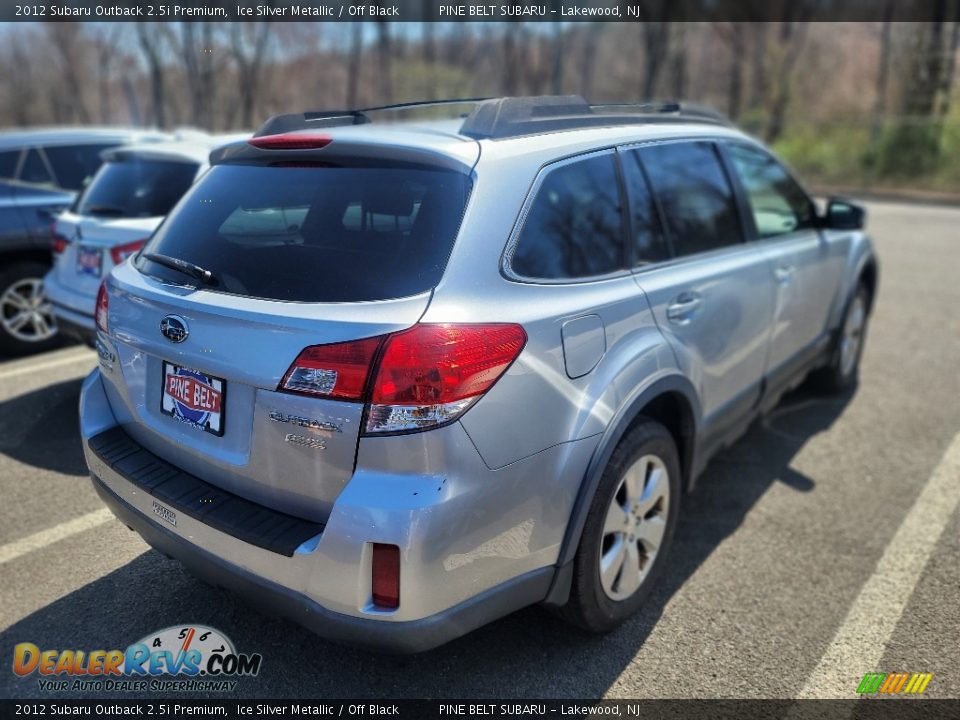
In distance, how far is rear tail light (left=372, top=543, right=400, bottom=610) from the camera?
1.99 m

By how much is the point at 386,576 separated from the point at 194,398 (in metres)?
0.83

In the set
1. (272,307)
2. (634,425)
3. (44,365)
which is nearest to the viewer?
(272,307)

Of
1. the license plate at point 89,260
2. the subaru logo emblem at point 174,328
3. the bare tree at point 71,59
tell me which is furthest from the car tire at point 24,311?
the bare tree at point 71,59

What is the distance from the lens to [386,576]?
2.01 m

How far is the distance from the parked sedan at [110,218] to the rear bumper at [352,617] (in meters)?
2.92

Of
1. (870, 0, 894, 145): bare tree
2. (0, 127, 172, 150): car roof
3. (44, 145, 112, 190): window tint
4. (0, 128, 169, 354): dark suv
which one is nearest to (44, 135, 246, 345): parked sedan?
(0, 128, 169, 354): dark suv

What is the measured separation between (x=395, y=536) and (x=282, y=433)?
1.45 ft

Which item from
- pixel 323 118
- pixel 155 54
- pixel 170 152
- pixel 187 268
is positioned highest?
pixel 155 54

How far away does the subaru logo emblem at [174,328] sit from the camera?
2.31 metres

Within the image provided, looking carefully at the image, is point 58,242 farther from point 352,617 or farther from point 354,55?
point 354,55

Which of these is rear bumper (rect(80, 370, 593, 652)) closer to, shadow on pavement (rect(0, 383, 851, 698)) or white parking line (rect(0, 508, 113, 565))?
shadow on pavement (rect(0, 383, 851, 698))

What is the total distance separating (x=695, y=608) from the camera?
9.78 ft

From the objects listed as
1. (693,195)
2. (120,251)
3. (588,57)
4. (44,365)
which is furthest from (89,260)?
(588,57)

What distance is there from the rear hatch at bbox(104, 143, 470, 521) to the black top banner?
1954 cm
